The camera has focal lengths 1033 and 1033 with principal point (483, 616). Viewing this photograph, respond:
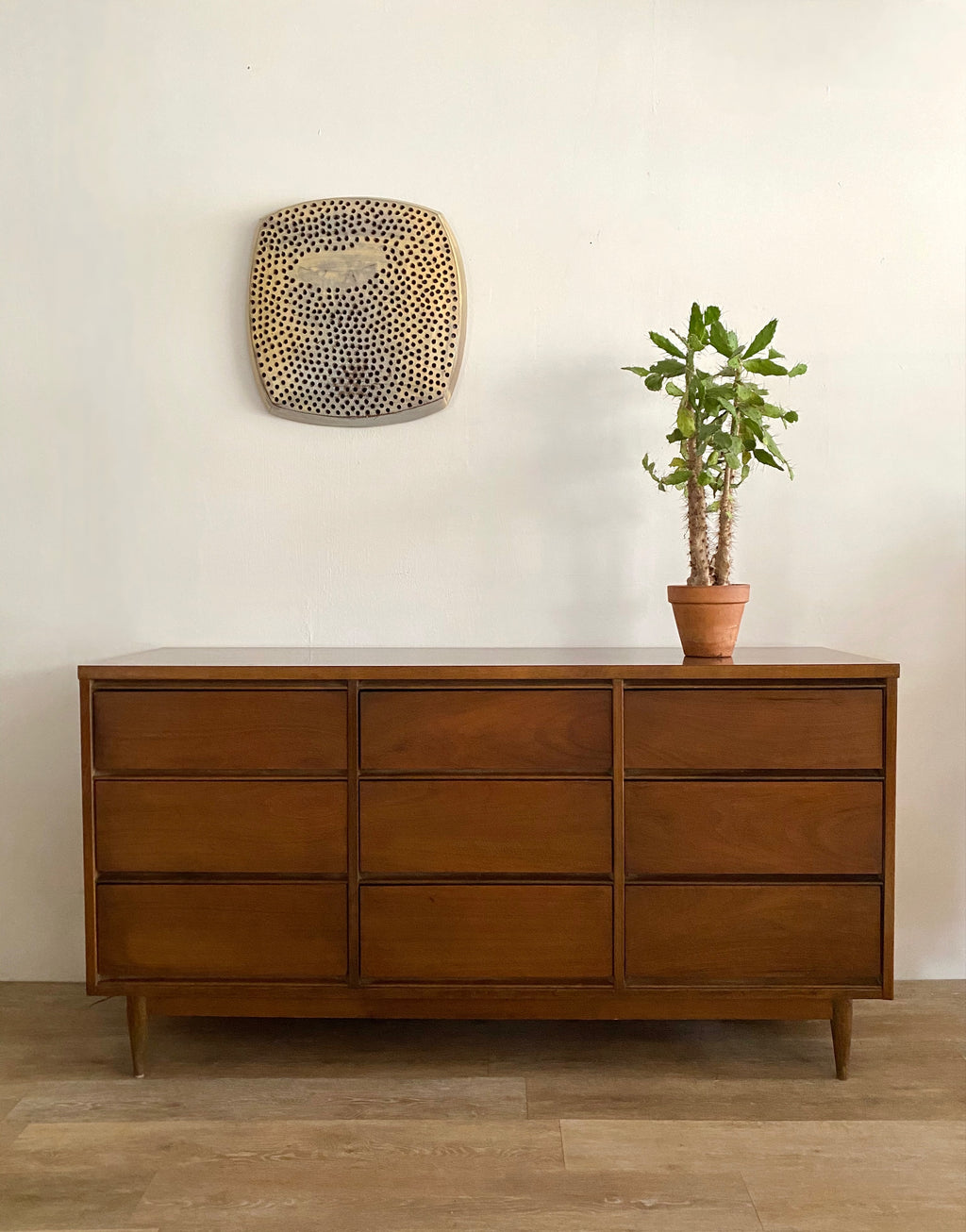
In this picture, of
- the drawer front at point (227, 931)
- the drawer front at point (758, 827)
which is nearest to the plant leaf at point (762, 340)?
the drawer front at point (758, 827)

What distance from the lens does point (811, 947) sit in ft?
6.39

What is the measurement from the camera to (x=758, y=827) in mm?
1949

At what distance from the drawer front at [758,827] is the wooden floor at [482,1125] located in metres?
0.43

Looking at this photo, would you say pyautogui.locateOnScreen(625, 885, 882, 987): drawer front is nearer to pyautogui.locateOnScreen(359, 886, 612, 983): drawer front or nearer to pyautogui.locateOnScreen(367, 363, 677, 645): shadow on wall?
pyautogui.locateOnScreen(359, 886, 612, 983): drawer front

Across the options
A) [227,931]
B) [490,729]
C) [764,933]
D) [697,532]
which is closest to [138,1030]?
[227,931]

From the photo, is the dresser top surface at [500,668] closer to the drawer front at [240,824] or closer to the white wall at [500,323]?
the drawer front at [240,824]

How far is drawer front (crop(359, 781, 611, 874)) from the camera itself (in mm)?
1958

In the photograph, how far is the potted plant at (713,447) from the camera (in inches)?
80.8

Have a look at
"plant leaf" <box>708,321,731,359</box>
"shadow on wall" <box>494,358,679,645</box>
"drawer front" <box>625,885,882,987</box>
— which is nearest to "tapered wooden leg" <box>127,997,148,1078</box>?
"drawer front" <box>625,885,882,987</box>

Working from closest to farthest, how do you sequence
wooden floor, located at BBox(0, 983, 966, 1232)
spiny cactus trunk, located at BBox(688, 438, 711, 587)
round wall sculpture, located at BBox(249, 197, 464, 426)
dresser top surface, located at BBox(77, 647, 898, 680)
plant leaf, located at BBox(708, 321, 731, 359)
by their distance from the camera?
wooden floor, located at BBox(0, 983, 966, 1232) < dresser top surface, located at BBox(77, 647, 898, 680) < plant leaf, located at BBox(708, 321, 731, 359) < spiny cactus trunk, located at BBox(688, 438, 711, 587) < round wall sculpture, located at BBox(249, 197, 464, 426)

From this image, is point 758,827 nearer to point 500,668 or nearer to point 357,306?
point 500,668

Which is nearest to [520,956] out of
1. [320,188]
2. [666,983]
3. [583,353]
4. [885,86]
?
[666,983]

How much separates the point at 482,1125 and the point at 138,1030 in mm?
706

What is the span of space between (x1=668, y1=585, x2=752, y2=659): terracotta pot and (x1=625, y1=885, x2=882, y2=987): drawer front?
472 millimetres
